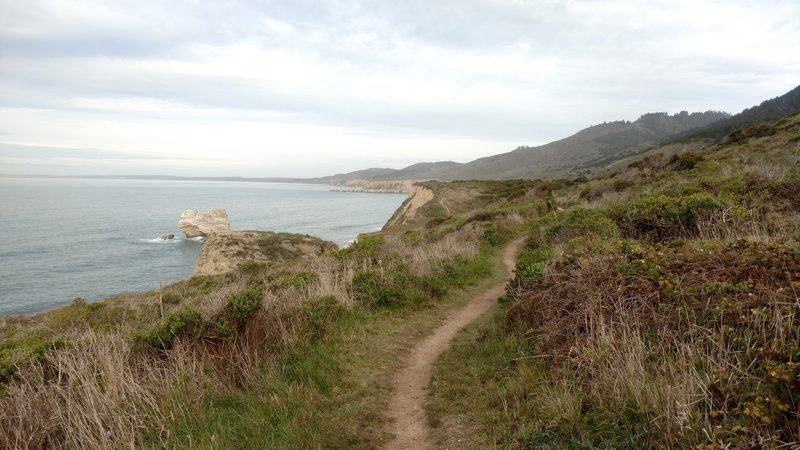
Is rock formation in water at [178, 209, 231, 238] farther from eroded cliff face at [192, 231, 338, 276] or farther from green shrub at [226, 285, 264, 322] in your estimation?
green shrub at [226, 285, 264, 322]

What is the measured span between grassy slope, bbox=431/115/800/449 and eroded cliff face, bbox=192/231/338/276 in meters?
23.7

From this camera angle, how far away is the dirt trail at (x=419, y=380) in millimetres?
4678

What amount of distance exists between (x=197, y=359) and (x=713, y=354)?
5713 millimetres

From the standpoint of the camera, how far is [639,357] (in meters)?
3.87

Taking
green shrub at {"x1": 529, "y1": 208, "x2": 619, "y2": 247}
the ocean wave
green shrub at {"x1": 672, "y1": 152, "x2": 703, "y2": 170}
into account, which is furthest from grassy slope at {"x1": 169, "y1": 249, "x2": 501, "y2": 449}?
the ocean wave

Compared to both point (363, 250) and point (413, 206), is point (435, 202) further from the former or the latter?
point (363, 250)

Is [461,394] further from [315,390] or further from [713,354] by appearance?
[713,354]

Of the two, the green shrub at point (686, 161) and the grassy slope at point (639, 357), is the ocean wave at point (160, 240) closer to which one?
the green shrub at point (686, 161)

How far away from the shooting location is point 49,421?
4285 mm

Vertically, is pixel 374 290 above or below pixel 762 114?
below

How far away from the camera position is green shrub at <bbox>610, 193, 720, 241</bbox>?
32.0 feet

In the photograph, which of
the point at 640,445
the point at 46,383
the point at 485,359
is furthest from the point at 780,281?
the point at 46,383

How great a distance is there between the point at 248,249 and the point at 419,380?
25913 millimetres

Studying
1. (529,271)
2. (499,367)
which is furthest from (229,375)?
(529,271)
